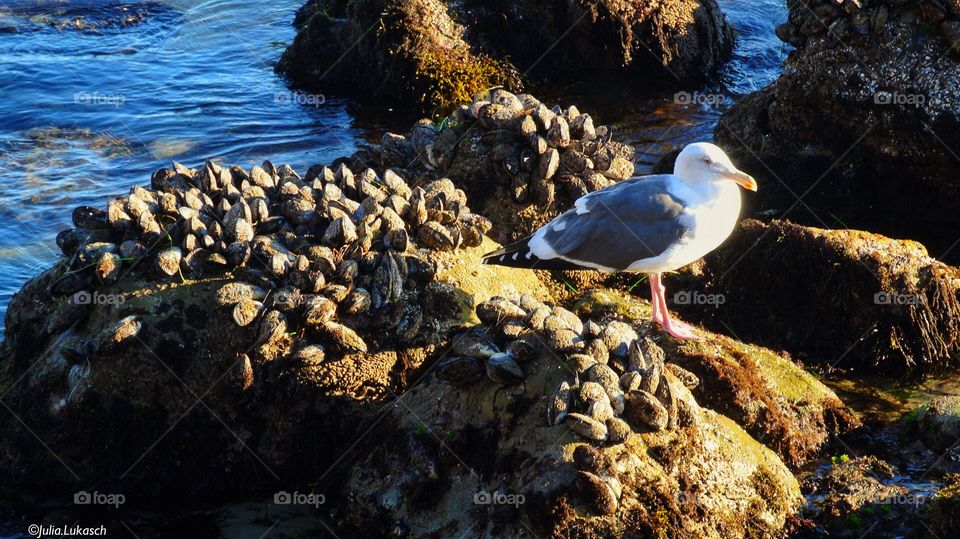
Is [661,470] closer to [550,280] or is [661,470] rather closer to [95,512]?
[550,280]

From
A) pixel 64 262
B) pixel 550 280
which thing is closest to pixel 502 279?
pixel 550 280

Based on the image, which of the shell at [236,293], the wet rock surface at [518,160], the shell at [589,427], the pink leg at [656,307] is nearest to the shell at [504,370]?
the shell at [589,427]

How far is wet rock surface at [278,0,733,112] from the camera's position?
11.6m

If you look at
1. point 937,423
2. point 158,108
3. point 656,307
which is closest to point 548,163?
point 656,307

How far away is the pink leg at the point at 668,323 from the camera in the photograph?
6246 mm

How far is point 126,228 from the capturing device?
651 cm

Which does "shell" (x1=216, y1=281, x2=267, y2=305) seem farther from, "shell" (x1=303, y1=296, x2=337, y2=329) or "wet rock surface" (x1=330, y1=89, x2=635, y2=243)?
"wet rock surface" (x1=330, y1=89, x2=635, y2=243)

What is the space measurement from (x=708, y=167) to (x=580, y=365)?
189 cm

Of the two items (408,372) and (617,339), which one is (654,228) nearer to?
(617,339)

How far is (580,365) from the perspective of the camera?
5.24 m

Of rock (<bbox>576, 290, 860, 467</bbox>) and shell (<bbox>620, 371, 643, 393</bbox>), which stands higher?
shell (<bbox>620, 371, 643, 393</bbox>)

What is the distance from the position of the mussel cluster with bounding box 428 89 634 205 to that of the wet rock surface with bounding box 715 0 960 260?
1.91 metres

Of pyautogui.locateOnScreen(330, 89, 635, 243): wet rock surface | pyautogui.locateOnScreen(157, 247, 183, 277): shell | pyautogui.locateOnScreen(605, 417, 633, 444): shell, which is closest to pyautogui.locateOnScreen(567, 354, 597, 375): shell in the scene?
pyautogui.locateOnScreen(605, 417, 633, 444): shell

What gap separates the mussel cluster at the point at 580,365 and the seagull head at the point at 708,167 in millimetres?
1364
